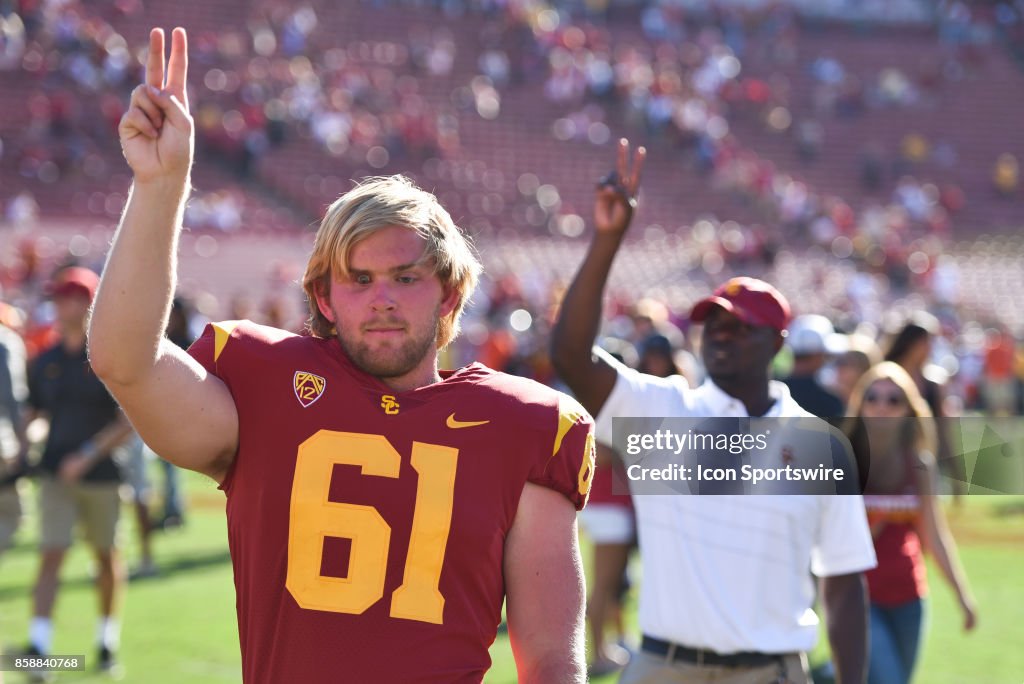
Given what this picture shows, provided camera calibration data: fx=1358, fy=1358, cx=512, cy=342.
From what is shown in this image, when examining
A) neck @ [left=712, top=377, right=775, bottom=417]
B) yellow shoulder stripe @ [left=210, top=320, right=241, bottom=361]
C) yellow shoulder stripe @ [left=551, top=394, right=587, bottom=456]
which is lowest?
neck @ [left=712, top=377, right=775, bottom=417]

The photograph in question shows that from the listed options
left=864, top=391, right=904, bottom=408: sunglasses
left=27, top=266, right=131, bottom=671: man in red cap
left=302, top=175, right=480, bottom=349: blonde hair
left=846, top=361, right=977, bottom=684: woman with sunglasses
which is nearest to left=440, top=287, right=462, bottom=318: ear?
left=302, top=175, right=480, bottom=349: blonde hair

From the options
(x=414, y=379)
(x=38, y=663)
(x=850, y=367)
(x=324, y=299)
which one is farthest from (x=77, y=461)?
(x=414, y=379)

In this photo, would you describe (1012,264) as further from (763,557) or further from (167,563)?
(763,557)

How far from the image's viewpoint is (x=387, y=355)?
2.45 metres

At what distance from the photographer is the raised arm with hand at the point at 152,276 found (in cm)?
214

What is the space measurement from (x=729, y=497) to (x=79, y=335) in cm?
416

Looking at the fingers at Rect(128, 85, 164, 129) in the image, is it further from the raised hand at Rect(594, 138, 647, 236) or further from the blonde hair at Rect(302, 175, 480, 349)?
the raised hand at Rect(594, 138, 647, 236)

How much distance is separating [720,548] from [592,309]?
0.78 m

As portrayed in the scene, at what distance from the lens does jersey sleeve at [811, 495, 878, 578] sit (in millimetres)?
3930

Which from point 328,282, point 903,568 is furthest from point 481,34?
point 328,282

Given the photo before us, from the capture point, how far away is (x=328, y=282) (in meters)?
2.55

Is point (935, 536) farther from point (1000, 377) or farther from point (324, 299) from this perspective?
point (1000, 377)

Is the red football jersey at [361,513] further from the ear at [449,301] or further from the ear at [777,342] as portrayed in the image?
the ear at [777,342]

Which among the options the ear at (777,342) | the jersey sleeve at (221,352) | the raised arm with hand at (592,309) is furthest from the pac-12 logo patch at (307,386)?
the ear at (777,342)
